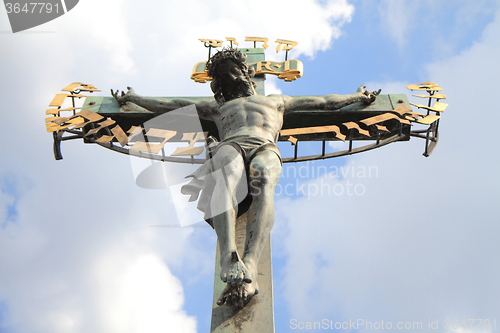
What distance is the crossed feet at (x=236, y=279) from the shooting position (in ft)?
14.3

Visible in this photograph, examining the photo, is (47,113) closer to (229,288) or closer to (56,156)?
(56,156)

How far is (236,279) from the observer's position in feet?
14.2

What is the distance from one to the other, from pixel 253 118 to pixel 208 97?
1071 mm

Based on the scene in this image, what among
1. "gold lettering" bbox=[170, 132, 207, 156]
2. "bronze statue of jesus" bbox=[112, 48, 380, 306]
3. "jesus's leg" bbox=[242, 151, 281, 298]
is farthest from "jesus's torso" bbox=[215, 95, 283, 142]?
"jesus's leg" bbox=[242, 151, 281, 298]

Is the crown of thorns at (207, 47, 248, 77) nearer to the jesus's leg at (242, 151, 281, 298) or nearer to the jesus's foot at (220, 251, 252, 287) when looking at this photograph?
the jesus's leg at (242, 151, 281, 298)

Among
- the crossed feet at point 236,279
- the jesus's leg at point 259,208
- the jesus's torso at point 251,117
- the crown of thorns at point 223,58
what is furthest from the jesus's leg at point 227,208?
the crown of thorns at point 223,58

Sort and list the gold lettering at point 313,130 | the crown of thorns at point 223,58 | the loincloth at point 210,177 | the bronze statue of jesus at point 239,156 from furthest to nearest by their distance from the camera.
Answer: the gold lettering at point 313,130 < the crown of thorns at point 223,58 < the loincloth at point 210,177 < the bronze statue of jesus at point 239,156

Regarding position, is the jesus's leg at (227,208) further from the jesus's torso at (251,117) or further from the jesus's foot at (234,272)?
the jesus's torso at (251,117)

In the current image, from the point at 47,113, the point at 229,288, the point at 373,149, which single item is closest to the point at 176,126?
the point at 47,113

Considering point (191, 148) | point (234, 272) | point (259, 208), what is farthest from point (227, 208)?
point (191, 148)

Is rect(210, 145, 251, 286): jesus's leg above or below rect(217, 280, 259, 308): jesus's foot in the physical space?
above

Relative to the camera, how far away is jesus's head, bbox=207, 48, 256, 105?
6449 mm

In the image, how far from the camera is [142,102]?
691cm

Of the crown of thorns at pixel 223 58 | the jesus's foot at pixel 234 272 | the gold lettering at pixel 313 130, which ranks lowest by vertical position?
the jesus's foot at pixel 234 272
